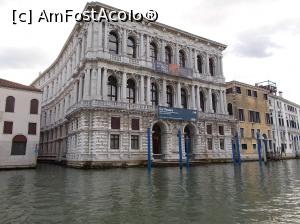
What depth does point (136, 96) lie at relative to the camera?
2861 cm

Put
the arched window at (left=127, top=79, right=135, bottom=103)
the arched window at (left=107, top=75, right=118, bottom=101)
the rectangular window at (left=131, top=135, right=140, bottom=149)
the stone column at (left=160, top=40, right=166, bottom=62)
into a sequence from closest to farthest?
the rectangular window at (left=131, top=135, right=140, bottom=149) < the arched window at (left=107, top=75, right=118, bottom=101) < the arched window at (left=127, top=79, right=135, bottom=103) < the stone column at (left=160, top=40, right=166, bottom=62)

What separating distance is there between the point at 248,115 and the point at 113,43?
2421 centimetres

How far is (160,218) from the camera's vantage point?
19.5ft

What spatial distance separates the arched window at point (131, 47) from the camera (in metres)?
29.6

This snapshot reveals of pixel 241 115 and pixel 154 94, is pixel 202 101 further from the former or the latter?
pixel 241 115

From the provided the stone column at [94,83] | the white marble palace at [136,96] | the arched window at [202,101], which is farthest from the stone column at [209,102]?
the stone column at [94,83]

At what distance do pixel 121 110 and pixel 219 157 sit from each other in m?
15.0

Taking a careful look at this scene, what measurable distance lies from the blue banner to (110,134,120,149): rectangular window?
17.5ft

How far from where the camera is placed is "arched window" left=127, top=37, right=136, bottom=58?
29.6 metres

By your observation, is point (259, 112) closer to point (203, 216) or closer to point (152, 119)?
point (152, 119)

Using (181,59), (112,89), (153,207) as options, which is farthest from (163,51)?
(153,207)

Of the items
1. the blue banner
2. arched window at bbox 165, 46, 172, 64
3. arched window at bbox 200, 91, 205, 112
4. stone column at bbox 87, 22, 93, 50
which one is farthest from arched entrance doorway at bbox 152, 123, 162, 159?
stone column at bbox 87, 22, 93, 50

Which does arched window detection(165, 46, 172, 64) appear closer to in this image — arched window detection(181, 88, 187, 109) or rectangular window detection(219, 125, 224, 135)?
arched window detection(181, 88, 187, 109)

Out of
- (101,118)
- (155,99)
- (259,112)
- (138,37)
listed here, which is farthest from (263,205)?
(259,112)
